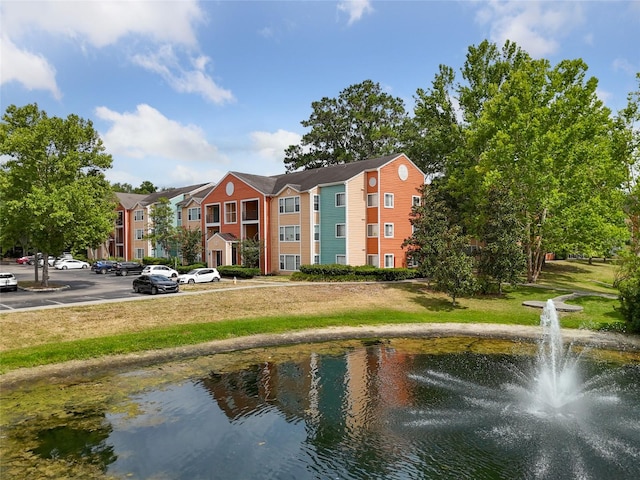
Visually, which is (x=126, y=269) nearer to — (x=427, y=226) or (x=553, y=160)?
(x=427, y=226)

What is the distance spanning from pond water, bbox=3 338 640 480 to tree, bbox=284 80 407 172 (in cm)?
6225

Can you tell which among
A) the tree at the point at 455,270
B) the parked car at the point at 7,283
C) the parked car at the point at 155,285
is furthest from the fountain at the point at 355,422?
the parked car at the point at 7,283

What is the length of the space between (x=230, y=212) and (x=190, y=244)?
743 centimetres

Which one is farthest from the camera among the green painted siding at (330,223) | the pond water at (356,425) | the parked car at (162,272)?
the parked car at (162,272)

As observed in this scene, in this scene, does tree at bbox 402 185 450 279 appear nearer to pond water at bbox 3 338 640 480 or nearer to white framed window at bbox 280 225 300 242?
white framed window at bbox 280 225 300 242

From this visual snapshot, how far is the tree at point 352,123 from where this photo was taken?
259 feet

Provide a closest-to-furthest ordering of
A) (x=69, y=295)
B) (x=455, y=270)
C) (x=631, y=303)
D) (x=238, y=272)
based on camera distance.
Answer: (x=631, y=303)
(x=455, y=270)
(x=69, y=295)
(x=238, y=272)

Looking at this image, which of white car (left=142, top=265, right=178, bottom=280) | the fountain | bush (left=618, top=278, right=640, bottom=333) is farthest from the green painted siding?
the fountain

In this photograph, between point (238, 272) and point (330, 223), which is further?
point (238, 272)

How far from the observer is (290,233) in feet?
172

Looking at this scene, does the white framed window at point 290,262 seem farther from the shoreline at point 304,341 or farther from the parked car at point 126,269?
the shoreline at point 304,341

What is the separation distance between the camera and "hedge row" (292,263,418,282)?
43.6 m

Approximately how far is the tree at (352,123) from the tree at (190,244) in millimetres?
29799

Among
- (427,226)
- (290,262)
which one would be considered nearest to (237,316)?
(427,226)
